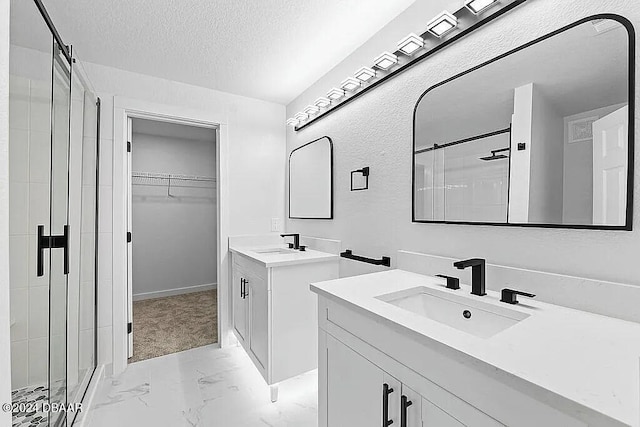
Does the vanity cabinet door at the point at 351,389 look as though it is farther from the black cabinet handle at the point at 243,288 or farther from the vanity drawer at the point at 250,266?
the black cabinet handle at the point at 243,288

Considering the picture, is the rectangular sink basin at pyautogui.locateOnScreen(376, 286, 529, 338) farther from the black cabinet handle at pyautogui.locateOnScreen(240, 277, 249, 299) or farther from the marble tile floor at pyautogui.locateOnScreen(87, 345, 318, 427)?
the black cabinet handle at pyautogui.locateOnScreen(240, 277, 249, 299)

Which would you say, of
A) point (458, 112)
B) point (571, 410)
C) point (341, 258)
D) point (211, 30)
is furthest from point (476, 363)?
point (211, 30)

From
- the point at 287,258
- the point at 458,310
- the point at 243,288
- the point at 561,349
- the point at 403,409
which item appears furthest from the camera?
the point at 243,288

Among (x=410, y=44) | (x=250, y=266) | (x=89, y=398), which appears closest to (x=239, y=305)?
(x=250, y=266)

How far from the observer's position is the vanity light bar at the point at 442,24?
1271mm

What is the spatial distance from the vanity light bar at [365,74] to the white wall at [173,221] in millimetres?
2702

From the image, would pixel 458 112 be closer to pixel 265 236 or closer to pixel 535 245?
pixel 535 245

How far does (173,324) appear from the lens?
3078 millimetres

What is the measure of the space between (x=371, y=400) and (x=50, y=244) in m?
1.51

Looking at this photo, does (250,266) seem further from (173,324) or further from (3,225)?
(173,324)

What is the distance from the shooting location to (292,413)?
1.72 metres

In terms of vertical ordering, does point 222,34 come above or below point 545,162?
above

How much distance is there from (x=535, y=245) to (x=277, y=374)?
1570 millimetres

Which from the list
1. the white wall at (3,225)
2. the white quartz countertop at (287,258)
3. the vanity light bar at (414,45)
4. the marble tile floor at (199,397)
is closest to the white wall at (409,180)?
the vanity light bar at (414,45)
